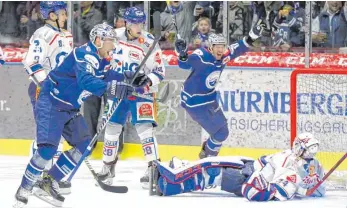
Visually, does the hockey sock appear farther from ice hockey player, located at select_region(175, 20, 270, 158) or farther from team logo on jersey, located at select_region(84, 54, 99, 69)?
ice hockey player, located at select_region(175, 20, 270, 158)

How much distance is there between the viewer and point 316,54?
1131cm

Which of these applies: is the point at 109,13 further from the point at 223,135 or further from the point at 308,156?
the point at 308,156

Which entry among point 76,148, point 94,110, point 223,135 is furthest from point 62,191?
point 94,110

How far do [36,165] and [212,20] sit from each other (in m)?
3.77

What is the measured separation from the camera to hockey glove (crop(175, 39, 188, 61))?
1029cm

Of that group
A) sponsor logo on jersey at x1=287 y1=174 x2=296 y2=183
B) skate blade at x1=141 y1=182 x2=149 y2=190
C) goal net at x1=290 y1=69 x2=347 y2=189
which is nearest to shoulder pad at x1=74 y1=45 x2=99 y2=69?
sponsor logo on jersey at x1=287 y1=174 x2=296 y2=183

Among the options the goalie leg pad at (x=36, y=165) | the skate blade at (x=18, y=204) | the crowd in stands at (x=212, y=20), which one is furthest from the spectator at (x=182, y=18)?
the skate blade at (x=18, y=204)

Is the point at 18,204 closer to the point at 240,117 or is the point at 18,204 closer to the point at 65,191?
the point at 65,191

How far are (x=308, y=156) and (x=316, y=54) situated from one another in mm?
2440

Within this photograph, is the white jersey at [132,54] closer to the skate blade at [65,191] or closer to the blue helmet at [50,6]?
the blue helmet at [50,6]

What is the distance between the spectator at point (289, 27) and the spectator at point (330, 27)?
138mm

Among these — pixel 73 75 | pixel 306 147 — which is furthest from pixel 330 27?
pixel 73 75

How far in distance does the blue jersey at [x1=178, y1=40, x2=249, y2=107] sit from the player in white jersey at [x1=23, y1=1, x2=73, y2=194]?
3.34ft

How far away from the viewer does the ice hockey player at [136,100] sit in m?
9.85
